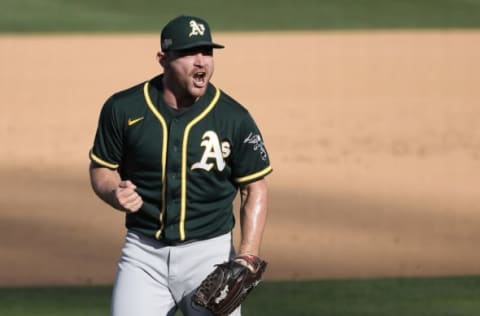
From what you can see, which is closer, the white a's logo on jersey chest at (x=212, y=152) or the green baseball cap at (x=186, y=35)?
the green baseball cap at (x=186, y=35)

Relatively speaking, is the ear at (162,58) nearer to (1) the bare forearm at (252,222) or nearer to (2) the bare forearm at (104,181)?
(2) the bare forearm at (104,181)

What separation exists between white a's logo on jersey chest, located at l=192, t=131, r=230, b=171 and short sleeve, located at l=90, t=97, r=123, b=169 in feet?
1.13

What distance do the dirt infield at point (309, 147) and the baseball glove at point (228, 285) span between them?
389 centimetres

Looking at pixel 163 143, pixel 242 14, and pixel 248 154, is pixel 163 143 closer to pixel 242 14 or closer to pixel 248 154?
pixel 248 154

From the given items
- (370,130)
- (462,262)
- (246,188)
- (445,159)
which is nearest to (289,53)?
(370,130)

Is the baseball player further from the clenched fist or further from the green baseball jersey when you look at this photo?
the clenched fist

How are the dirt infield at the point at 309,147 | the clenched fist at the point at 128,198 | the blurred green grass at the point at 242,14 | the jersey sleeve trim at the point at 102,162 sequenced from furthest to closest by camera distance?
the blurred green grass at the point at 242,14, the dirt infield at the point at 309,147, the jersey sleeve trim at the point at 102,162, the clenched fist at the point at 128,198

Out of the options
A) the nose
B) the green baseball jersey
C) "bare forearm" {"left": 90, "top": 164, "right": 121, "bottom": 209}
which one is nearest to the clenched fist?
"bare forearm" {"left": 90, "top": 164, "right": 121, "bottom": 209}

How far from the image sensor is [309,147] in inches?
549

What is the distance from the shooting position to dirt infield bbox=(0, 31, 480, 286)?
9797mm

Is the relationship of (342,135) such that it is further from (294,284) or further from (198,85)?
(198,85)

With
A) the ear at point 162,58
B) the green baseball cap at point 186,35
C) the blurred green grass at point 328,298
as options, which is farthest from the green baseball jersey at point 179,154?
the blurred green grass at point 328,298

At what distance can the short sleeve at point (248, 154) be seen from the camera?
510 cm

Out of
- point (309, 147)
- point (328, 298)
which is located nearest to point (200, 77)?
point (328, 298)
